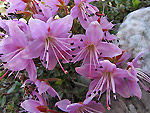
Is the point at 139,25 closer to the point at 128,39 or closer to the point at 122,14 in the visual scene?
the point at 128,39

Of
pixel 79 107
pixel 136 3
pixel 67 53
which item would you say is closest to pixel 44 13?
pixel 67 53

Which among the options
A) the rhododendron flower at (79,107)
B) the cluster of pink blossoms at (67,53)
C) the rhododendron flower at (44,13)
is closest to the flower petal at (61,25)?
the cluster of pink blossoms at (67,53)

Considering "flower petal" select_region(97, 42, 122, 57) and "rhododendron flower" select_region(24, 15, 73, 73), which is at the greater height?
"rhododendron flower" select_region(24, 15, 73, 73)

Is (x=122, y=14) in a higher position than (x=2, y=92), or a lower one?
higher

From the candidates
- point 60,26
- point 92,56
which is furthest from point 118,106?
point 60,26

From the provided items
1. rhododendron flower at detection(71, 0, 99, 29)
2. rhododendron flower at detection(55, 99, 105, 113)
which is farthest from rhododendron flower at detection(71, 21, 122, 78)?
rhododendron flower at detection(55, 99, 105, 113)

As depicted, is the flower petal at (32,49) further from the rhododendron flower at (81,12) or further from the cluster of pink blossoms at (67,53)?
the rhododendron flower at (81,12)

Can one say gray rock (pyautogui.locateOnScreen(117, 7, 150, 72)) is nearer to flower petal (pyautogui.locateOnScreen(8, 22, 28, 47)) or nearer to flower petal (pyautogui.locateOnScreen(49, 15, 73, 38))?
flower petal (pyautogui.locateOnScreen(49, 15, 73, 38))
